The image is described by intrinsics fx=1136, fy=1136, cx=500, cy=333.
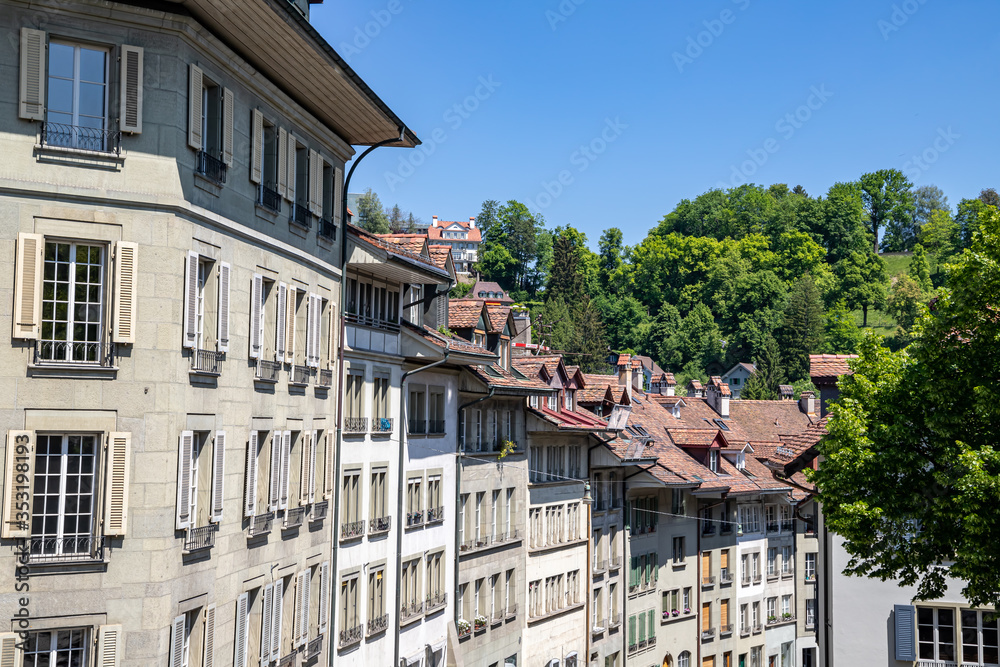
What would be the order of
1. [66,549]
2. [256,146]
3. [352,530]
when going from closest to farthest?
[66,549] → [256,146] → [352,530]

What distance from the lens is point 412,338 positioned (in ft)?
105

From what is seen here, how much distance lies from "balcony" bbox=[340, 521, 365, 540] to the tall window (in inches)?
518

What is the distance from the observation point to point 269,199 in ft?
72.1

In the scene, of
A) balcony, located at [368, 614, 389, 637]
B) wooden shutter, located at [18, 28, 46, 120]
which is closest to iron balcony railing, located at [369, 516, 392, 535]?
balcony, located at [368, 614, 389, 637]

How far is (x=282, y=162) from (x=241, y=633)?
9.12 metres

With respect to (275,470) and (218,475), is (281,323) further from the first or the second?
(218,475)

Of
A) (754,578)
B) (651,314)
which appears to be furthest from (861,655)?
(651,314)

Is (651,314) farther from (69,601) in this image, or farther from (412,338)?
(69,601)

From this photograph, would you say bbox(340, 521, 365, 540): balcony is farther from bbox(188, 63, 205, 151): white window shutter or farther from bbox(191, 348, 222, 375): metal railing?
bbox(188, 63, 205, 151): white window shutter

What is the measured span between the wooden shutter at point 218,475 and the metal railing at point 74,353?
2.87 metres

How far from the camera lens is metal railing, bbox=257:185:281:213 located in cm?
2156

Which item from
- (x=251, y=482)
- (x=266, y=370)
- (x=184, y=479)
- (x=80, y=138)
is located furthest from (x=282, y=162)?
(x=184, y=479)

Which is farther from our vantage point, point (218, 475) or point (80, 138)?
point (218, 475)

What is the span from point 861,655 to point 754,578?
1331 inches
